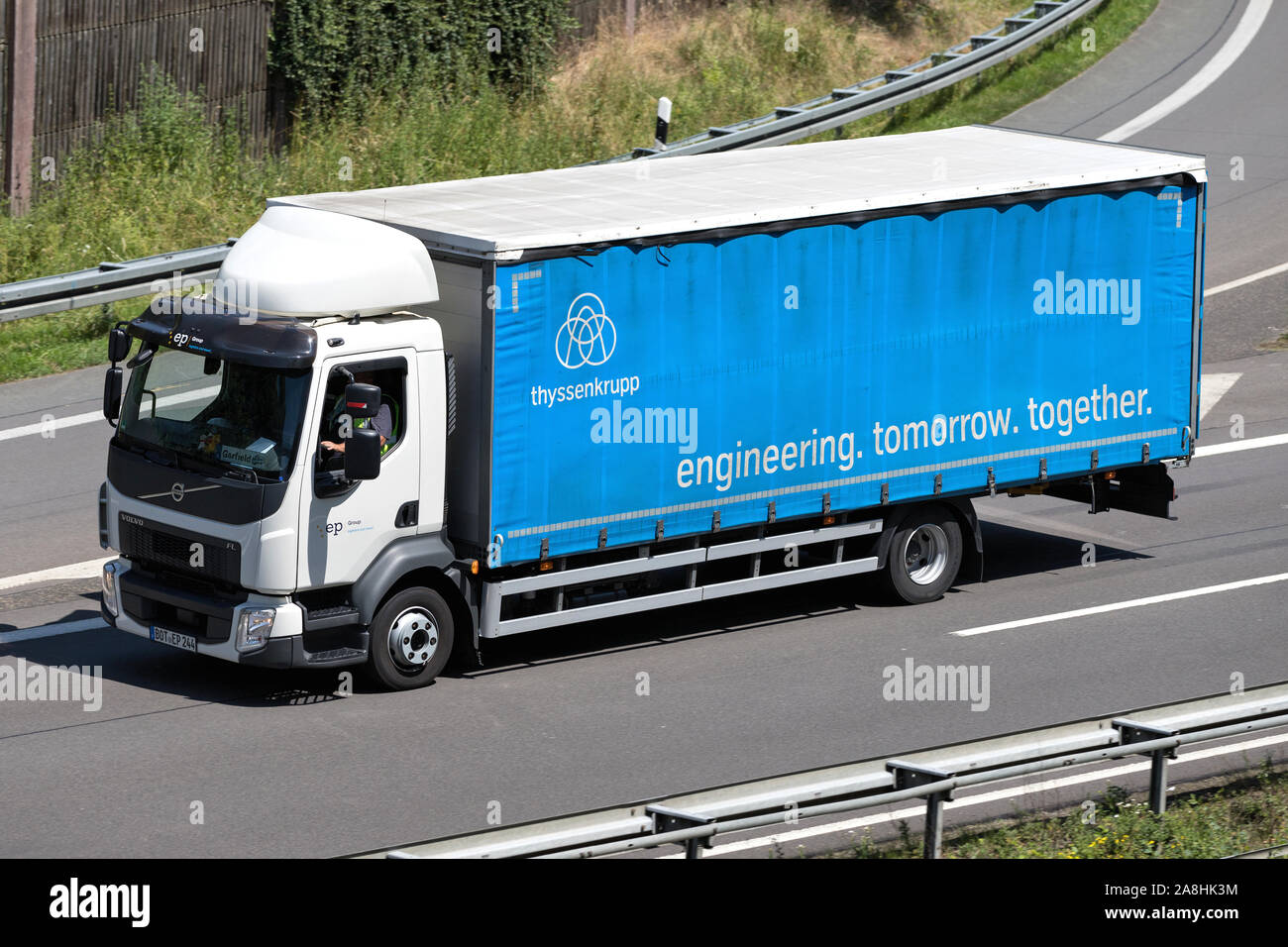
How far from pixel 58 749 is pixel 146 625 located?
1292mm

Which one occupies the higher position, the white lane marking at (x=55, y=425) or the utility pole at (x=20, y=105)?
the utility pole at (x=20, y=105)

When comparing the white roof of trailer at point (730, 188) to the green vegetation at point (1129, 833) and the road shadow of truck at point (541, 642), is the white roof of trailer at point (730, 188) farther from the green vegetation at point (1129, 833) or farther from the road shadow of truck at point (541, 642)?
the green vegetation at point (1129, 833)

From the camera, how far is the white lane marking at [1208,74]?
29406 millimetres

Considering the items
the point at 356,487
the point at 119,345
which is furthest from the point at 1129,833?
the point at 119,345

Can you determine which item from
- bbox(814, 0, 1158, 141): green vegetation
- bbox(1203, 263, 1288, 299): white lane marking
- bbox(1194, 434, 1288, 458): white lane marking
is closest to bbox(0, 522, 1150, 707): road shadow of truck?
bbox(1194, 434, 1288, 458): white lane marking

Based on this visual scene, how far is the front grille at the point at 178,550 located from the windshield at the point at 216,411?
0.50 m

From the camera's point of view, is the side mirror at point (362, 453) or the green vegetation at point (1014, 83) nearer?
the side mirror at point (362, 453)

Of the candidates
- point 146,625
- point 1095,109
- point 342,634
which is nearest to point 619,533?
point 342,634

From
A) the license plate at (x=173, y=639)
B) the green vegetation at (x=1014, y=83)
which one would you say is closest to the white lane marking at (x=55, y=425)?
the license plate at (x=173, y=639)

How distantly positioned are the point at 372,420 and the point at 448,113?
619 inches

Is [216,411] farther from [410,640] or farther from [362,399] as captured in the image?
[410,640]

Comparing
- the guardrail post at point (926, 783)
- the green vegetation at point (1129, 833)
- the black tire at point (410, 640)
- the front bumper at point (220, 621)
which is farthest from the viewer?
the black tire at point (410, 640)

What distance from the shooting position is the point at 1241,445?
19.1 m

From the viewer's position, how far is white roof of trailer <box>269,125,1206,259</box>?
41.2 feet
